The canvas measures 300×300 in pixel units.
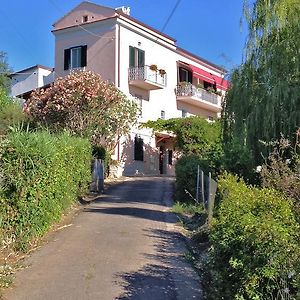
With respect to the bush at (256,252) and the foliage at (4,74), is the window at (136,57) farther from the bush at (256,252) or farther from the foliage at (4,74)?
the bush at (256,252)

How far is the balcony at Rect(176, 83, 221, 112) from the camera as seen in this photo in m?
39.4

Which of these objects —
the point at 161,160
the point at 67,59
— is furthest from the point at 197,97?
the point at 67,59

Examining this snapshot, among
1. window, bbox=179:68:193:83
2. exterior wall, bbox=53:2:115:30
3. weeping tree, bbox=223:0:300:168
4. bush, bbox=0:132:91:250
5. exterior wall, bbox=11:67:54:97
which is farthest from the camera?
window, bbox=179:68:193:83

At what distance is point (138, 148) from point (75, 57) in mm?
7513

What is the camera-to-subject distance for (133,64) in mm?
34219

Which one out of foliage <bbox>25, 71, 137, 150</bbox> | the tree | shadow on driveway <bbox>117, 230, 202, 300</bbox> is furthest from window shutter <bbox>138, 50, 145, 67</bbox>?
shadow on driveway <bbox>117, 230, 202, 300</bbox>

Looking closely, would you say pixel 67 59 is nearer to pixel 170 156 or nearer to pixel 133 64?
pixel 133 64

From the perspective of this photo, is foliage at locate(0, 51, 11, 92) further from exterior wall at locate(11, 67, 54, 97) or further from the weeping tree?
the weeping tree

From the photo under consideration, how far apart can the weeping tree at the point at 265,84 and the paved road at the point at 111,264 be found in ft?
10.8

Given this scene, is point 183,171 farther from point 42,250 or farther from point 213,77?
point 213,77

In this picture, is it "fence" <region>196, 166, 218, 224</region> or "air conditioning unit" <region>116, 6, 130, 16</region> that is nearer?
"fence" <region>196, 166, 218, 224</region>

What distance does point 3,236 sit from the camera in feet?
30.2

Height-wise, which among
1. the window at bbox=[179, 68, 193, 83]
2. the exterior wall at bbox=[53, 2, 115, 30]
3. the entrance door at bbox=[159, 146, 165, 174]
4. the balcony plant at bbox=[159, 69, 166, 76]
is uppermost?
the exterior wall at bbox=[53, 2, 115, 30]

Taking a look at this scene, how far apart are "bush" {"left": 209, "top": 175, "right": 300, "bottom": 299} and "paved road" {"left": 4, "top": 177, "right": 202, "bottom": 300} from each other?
1.38 m
